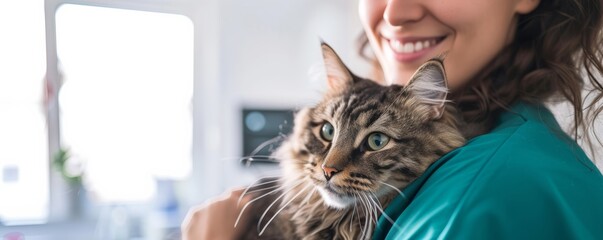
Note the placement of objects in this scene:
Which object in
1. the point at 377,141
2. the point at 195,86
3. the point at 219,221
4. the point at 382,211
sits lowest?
the point at 219,221

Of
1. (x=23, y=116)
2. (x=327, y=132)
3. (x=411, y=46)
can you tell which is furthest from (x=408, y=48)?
(x=23, y=116)

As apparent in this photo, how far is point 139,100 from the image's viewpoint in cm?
251

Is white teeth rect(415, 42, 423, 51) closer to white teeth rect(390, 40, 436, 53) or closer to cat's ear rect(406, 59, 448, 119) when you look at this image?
white teeth rect(390, 40, 436, 53)

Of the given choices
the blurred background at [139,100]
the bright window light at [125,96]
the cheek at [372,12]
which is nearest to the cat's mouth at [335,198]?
the cheek at [372,12]

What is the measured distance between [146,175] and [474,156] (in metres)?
2.17

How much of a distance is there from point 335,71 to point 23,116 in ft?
A: 6.50

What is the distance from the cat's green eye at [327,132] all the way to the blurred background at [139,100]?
1.32 metres

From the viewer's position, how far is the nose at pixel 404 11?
0.84 m

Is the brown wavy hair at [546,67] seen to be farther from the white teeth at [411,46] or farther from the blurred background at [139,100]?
the blurred background at [139,100]

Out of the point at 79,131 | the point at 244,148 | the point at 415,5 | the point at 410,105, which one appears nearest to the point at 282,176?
the point at 410,105

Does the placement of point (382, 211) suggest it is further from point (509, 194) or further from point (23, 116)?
point (23, 116)

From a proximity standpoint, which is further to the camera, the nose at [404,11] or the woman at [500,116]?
the nose at [404,11]

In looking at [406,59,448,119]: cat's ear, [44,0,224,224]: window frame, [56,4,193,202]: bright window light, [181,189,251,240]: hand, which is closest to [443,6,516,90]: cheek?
[406,59,448,119]: cat's ear

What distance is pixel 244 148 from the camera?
243 centimetres
